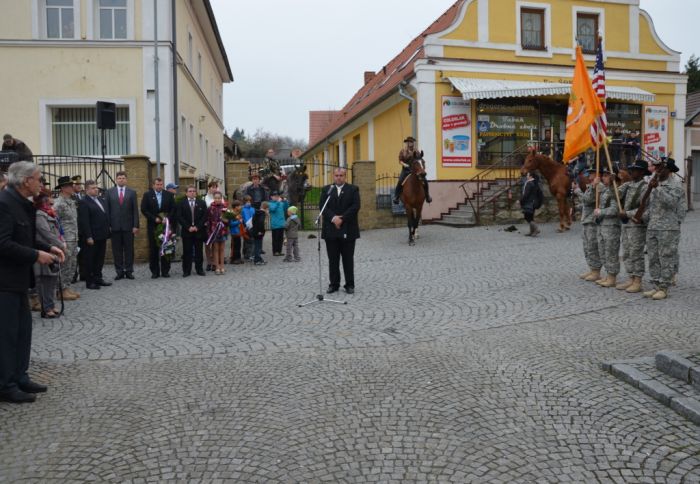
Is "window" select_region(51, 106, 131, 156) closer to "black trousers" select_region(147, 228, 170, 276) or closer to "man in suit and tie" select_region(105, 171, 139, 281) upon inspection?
"man in suit and tie" select_region(105, 171, 139, 281)

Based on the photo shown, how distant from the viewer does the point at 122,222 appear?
474 inches

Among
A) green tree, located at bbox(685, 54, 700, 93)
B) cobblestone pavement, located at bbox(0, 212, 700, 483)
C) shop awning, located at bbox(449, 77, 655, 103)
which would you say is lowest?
cobblestone pavement, located at bbox(0, 212, 700, 483)

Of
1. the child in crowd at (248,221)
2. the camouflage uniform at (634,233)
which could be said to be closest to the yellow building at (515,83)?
the child in crowd at (248,221)

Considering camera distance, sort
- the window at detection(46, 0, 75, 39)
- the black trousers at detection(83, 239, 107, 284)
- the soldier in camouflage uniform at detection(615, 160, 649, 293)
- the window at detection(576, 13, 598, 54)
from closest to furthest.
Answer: the soldier in camouflage uniform at detection(615, 160, 649, 293) → the black trousers at detection(83, 239, 107, 284) → the window at detection(46, 0, 75, 39) → the window at detection(576, 13, 598, 54)

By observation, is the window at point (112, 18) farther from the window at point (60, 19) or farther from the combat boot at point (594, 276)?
the combat boot at point (594, 276)

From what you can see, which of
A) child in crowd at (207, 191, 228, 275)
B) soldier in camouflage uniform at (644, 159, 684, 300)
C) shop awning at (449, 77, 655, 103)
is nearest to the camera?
soldier in camouflage uniform at (644, 159, 684, 300)

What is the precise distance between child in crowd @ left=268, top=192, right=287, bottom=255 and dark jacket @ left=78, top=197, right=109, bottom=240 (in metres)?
3.69

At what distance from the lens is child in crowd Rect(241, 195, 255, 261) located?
44.3 ft

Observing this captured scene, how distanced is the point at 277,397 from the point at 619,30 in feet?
75.0

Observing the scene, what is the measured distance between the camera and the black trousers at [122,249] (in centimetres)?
1206

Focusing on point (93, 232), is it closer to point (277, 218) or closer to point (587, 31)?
point (277, 218)

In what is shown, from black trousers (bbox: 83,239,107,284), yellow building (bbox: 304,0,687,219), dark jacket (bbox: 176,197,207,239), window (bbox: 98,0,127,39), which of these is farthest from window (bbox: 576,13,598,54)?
black trousers (bbox: 83,239,107,284)

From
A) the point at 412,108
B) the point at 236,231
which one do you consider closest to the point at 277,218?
the point at 236,231

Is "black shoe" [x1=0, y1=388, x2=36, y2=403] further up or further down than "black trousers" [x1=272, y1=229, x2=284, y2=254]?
further down
